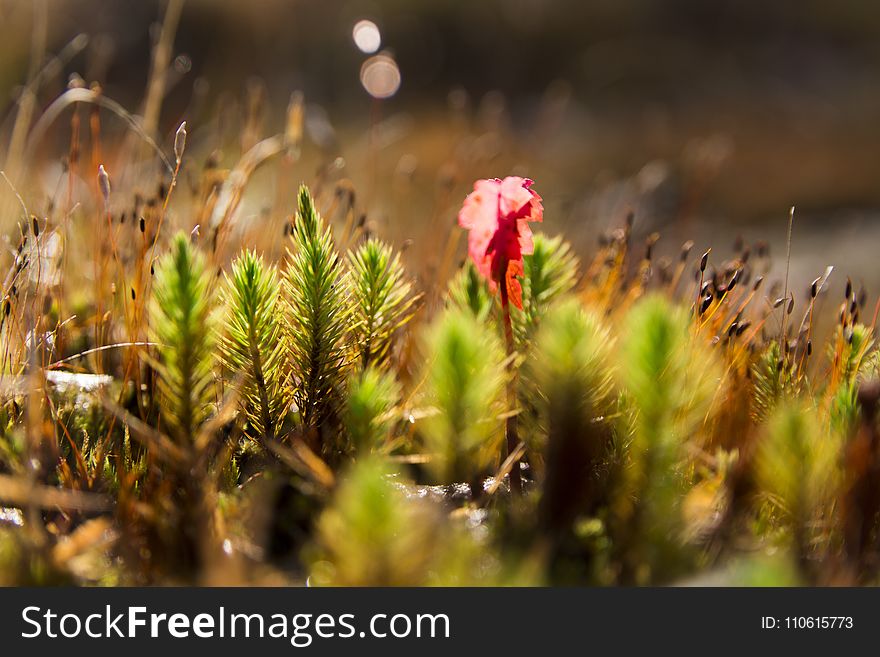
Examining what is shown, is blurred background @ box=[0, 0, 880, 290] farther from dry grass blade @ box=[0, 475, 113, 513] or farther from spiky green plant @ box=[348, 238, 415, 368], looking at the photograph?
dry grass blade @ box=[0, 475, 113, 513]

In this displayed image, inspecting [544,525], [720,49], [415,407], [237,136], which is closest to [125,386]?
[415,407]

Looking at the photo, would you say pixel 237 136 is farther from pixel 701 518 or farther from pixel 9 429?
pixel 701 518

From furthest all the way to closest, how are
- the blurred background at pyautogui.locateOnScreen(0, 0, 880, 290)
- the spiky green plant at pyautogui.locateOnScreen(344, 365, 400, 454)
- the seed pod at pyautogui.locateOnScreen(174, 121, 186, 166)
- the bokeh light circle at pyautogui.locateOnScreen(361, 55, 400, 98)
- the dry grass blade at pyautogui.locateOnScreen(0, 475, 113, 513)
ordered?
the blurred background at pyautogui.locateOnScreen(0, 0, 880, 290) → the bokeh light circle at pyautogui.locateOnScreen(361, 55, 400, 98) → the seed pod at pyautogui.locateOnScreen(174, 121, 186, 166) → the spiky green plant at pyautogui.locateOnScreen(344, 365, 400, 454) → the dry grass blade at pyautogui.locateOnScreen(0, 475, 113, 513)

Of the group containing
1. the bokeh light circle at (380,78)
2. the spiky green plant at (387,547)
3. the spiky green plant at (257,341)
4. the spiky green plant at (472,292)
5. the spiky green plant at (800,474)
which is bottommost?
the spiky green plant at (387,547)

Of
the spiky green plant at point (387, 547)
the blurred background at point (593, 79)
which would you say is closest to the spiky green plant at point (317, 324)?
the spiky green plant at point (387, 547)

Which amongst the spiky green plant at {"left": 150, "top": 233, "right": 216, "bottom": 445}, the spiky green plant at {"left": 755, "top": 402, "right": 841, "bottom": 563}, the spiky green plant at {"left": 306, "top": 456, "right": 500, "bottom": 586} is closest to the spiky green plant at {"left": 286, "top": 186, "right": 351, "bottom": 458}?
the spiky green plant at {"left": 150, "top": 233, "right": 216, "bottom": 445}

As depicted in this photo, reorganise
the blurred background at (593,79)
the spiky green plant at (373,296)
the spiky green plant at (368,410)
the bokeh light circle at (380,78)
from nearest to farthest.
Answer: the spiky green plant at (368,410), the spiky green plant at (373,296), the bokeh light circle at (380,78), the blurred background at (593,79)

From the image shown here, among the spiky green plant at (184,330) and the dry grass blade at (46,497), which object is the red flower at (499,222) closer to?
the spiky green plant at (184,330)

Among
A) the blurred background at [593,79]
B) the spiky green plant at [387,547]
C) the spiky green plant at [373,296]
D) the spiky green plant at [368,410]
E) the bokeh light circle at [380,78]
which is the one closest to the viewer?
the spiky green plant at [387,547]
